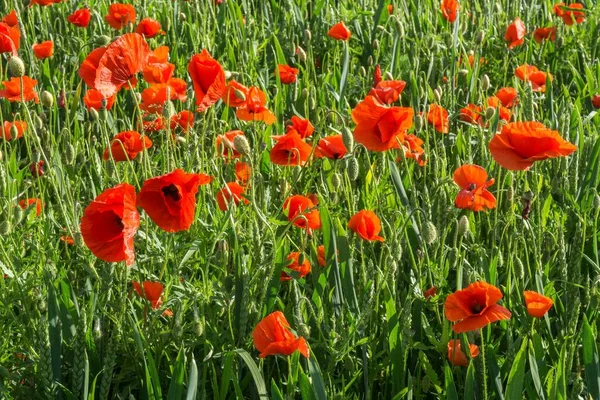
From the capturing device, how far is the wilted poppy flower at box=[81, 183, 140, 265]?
149cm

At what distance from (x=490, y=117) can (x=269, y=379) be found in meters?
0.91

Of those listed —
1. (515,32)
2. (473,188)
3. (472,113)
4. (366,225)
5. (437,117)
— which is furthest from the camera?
(515,32)

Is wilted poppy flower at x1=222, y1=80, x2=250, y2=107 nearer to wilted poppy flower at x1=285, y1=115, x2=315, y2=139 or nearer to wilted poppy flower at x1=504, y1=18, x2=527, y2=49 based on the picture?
wilted poppy flower at x1=285, y1=115, x2=315, y2=139

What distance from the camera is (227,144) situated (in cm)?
213

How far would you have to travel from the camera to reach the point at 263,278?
1866 millimetres

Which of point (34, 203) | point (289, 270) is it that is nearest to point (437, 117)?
point (289, 270)

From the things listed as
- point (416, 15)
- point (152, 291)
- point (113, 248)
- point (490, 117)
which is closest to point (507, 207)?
point (490, 117)

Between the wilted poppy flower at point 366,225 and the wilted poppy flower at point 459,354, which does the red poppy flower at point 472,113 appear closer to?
the wilted poppy flower at point 366,225

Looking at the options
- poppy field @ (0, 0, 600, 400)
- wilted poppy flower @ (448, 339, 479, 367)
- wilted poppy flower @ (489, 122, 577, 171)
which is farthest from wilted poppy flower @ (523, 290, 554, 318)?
wilted poppy flower @ (489, 122, 577, 171)

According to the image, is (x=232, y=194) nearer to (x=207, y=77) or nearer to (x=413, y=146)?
(x=207, y=77)

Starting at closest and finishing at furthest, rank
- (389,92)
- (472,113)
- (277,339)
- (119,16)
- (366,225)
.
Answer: (277,339) → (366,225) → (389,92) → (472,113) → (119,16)

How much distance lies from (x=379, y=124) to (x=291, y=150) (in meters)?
0.24

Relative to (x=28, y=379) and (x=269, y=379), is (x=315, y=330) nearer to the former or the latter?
(x=269, y=379)

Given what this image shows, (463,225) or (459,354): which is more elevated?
(463,225)
